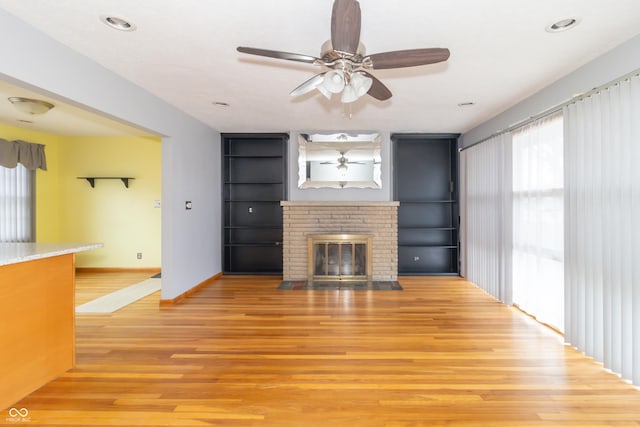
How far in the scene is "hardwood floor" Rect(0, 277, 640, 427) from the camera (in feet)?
6.91

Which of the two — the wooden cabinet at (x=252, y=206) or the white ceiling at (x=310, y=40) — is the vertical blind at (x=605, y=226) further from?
the wooden cabinet at (x=252, y=206)

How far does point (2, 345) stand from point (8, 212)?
4723mm

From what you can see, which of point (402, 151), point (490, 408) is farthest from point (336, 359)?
point (402, 151)

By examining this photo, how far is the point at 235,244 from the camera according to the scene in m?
6.16

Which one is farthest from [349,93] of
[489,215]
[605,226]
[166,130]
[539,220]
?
[489,215]

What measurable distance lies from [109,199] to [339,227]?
431 centimetres

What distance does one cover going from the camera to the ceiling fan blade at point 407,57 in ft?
7.00

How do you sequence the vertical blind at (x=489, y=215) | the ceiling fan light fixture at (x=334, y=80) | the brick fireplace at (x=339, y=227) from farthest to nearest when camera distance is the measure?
the brick fireplace at (x=339, y=227) < the vertical blind at (x=489, y=215) < the ceiling fan light fixture at (x=334, y=80)

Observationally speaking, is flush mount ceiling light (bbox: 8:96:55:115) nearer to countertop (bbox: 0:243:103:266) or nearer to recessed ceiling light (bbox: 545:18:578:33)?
countertop (bbox: 0:243:103:266)

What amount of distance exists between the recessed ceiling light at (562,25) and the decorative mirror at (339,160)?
3506 mm

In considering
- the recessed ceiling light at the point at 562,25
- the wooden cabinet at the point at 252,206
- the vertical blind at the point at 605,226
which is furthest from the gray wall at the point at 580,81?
the wooden cabinet at the point at 252,206

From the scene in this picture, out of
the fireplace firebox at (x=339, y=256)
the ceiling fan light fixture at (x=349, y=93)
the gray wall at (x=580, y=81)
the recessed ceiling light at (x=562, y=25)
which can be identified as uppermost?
the recessed ceiling light at (x=562, y=25)

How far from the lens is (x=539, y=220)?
3.73 metres

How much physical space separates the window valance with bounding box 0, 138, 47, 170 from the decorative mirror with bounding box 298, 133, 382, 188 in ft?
14.4
